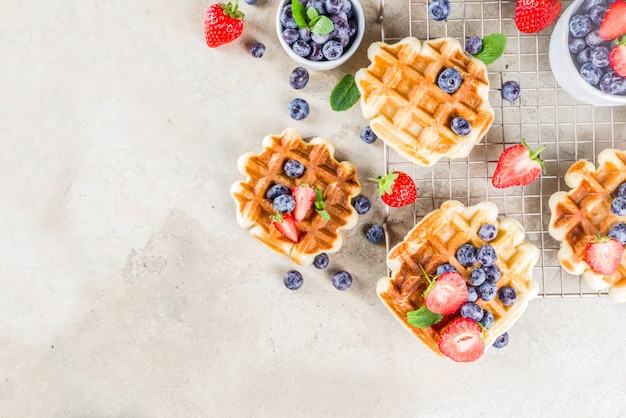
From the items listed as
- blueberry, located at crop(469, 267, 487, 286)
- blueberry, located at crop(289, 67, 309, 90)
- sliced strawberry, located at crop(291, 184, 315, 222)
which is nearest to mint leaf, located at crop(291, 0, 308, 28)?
blueberry, located at crop(289, 67, 309, 90)

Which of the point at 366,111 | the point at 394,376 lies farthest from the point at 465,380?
the point at 366,111

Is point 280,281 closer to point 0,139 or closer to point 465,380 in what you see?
point 465,380

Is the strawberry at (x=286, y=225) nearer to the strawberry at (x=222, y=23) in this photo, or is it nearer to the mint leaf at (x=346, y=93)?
the mint leaf at (x=346, y=93)

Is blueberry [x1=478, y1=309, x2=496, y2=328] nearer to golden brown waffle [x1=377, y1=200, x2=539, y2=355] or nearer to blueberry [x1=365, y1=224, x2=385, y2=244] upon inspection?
golden brown waffle [x1=377, y1=200, x2=539, y2=355]

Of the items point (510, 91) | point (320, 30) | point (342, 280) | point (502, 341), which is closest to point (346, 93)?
point (320, 30)

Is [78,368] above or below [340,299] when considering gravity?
below

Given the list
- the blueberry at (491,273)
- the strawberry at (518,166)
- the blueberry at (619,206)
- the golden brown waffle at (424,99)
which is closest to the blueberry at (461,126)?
the golden brown waffle at (424,99)
